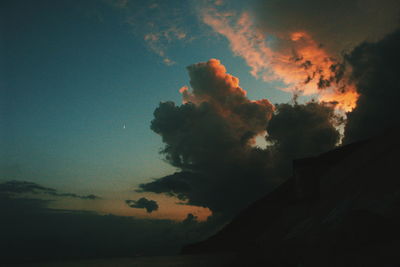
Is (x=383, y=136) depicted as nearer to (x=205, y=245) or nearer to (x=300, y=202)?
(x=300, y=202)

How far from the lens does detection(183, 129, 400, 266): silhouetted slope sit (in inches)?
448

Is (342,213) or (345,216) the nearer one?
(345,216)

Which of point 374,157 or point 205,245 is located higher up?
point 374,157

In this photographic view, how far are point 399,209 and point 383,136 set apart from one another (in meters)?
18.6

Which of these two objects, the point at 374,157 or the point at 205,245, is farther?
the point at 205,245

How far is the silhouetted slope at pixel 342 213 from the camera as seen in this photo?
1138cm

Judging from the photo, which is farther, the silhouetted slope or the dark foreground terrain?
the silhouetted slope

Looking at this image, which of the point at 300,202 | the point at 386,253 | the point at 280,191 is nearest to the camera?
the point at 386,253

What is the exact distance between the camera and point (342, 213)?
54.9 feet

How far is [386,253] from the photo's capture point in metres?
9.49

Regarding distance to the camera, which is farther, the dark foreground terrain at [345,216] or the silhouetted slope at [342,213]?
the silhouetted slope at [342,213]

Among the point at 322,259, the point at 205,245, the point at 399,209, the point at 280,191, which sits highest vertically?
the point at 280,191

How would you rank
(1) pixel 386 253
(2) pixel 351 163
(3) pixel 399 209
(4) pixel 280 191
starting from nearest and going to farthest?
1. (1) pixel 386 253
2. (3) pixel 399 209
3. (2) pixel 351 163
4. (4) pixel 280 191

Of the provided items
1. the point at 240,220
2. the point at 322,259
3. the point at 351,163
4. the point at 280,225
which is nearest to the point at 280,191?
the point at 240,220
